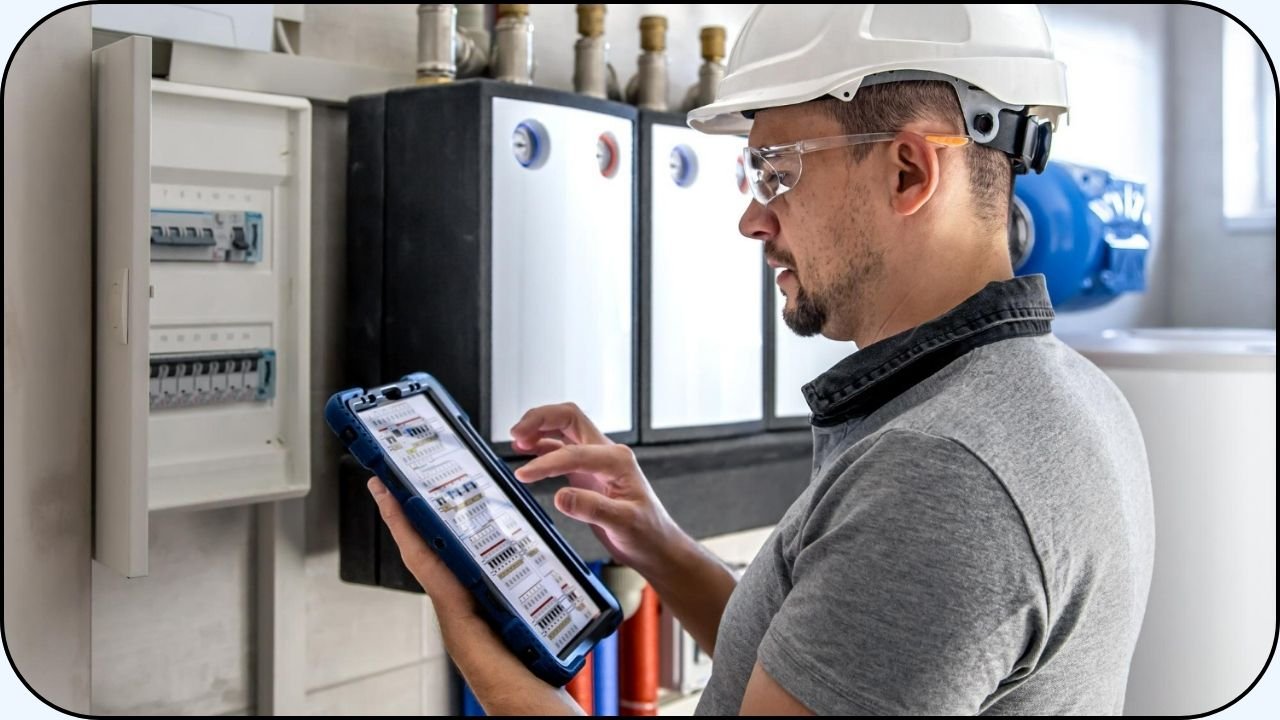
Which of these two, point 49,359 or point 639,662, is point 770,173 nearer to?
point 49,359

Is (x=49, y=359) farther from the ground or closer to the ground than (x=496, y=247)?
closer to the ground

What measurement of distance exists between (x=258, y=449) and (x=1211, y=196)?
2333 mm

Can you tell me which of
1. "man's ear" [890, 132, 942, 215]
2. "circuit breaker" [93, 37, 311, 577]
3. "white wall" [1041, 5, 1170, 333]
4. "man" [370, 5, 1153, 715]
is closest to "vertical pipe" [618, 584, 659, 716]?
"circuit breaker" [93, 37, 311, 577]

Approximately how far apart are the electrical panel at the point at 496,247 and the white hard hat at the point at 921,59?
21.1 inches

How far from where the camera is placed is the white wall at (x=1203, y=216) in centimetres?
267

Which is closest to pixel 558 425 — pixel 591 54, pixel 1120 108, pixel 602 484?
pixel 602 484

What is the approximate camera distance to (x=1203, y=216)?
2.75m

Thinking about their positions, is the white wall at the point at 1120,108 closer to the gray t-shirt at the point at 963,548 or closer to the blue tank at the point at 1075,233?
the blue tank at the point at 1075,233

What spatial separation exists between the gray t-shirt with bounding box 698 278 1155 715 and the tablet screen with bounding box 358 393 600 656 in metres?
0.20

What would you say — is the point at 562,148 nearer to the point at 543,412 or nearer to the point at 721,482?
the point at 543,412

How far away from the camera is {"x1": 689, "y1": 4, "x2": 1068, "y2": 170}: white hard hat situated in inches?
31.1

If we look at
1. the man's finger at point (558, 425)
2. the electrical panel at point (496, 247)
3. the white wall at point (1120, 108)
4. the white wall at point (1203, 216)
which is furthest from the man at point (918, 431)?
the white wall at point (1203, 216)

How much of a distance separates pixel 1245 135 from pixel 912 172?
7.47 feet

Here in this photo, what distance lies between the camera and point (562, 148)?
1.38 meters
